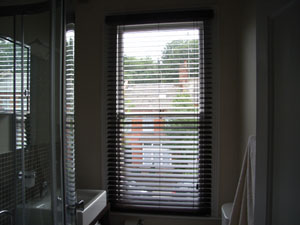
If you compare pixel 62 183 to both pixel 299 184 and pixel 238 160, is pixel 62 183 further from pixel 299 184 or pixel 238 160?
pixel 238 160

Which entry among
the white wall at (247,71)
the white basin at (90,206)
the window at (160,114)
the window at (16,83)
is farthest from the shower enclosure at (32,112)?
the white wall at (247,71)

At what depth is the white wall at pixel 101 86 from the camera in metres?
1.57

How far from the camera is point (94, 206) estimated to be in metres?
1.33

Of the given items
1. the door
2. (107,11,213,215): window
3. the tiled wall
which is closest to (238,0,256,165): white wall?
(107,11,213,215): window

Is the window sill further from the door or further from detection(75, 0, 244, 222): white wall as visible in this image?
the door

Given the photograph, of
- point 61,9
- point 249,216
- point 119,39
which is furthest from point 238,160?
point 61,9

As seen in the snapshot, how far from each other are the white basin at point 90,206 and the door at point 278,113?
987 mm

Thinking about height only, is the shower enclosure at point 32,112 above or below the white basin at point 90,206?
above

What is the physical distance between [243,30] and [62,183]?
1.57 metres

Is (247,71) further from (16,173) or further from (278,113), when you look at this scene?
(16,173)

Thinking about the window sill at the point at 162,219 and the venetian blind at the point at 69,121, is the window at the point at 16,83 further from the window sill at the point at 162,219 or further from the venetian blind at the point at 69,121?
the window sill at the point at 162,219

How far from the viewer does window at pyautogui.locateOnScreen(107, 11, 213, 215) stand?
1594 millimetres

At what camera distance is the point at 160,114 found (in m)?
1.64

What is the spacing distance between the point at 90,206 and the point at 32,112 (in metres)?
0.81
